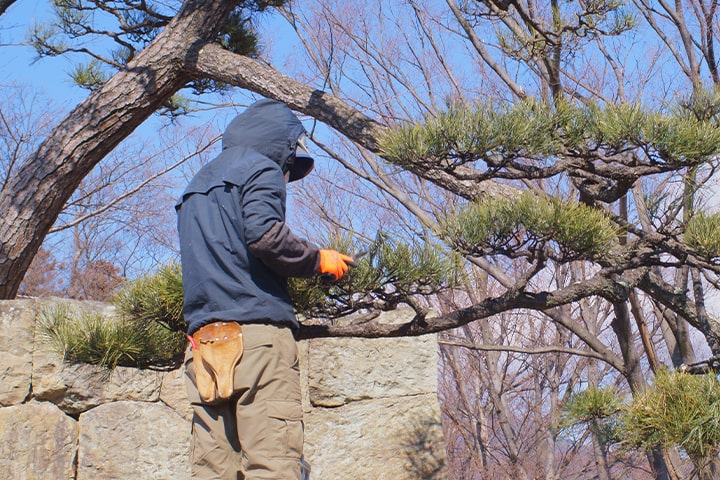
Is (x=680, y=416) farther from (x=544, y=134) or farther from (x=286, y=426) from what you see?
(x=286, y=426)

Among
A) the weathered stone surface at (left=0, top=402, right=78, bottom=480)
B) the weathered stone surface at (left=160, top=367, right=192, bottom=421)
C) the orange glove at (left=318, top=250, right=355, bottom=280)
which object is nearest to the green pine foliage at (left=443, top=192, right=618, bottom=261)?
the orange glove at (left=318, top=250, right=355, bottom=280)

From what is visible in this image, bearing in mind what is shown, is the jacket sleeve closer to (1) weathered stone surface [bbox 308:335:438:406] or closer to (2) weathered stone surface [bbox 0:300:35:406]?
(1) weathered stone surface [bbox 308:335:438:406]

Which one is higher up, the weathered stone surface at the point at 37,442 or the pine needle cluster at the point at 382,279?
the pine needle cluster at the point at 382,279

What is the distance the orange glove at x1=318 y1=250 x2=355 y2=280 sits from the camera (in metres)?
1.71

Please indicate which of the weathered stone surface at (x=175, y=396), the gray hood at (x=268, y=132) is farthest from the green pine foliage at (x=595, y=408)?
the weathered stone surface at (x=175, y=396)

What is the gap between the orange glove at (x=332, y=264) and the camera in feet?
5.62

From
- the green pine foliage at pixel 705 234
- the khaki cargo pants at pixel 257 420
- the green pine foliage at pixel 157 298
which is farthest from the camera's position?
the green pine foliage at pixel 157 298

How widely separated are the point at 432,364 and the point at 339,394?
1.26ft

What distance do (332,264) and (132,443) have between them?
1.37m

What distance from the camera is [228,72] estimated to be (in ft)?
9.68

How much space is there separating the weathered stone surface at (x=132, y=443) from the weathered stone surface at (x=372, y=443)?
49 cm

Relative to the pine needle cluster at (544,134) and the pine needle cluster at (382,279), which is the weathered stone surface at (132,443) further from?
the pine needle cluster at (544,134)

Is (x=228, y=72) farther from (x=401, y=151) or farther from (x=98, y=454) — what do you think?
(x=98, y=454)

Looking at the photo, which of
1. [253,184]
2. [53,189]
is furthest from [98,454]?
[253,184]
